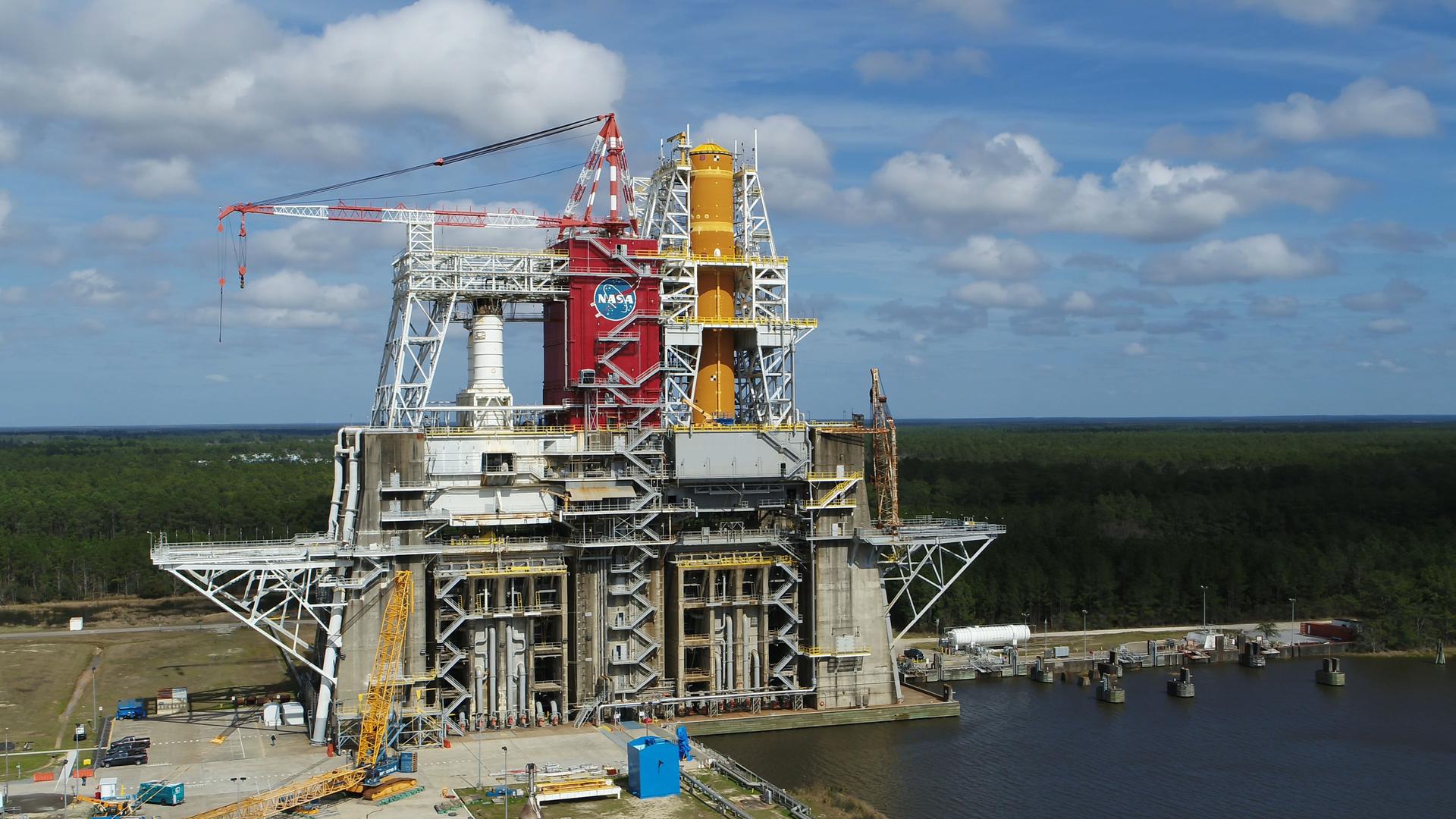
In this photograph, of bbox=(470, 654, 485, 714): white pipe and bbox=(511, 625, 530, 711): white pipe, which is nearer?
bbox=(470, 654, 485, 714): white pipe

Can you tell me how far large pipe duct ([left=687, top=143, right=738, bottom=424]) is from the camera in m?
86.1

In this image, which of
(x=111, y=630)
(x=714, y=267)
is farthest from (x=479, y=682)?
(x=111, y=630)

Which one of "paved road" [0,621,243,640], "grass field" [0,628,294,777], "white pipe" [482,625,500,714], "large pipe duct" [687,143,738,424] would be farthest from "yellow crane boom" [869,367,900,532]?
"paved road" [0,621,243,640]

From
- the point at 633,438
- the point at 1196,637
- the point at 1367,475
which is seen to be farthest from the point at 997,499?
the point at 633,438

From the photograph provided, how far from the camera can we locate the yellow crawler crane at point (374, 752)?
59.4m

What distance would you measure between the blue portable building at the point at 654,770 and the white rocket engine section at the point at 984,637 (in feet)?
139

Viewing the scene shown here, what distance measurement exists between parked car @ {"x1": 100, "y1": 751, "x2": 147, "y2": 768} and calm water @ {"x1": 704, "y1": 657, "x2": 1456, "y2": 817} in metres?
27.8

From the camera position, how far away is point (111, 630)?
115 meters

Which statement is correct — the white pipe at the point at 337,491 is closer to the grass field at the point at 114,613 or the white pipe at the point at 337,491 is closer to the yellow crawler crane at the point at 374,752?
the yellow crawler crane at the point at 374,752

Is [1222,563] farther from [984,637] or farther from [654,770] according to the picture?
[654,770]

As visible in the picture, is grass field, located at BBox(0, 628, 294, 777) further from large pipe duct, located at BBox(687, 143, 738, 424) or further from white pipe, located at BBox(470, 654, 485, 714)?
large pipe duct, located at BBox(687, 143, 738, 424)

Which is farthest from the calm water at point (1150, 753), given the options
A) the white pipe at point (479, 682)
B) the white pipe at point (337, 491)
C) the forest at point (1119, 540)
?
the white pipe at point (337, 491)

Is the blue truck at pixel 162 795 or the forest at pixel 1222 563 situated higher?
the forest at pixel 1222 563

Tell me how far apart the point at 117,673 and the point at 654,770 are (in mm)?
48350
